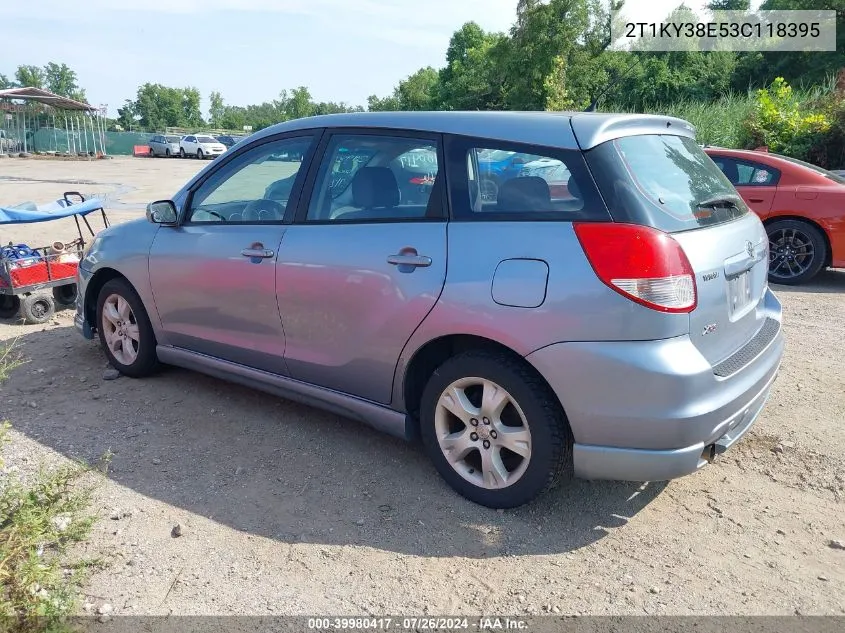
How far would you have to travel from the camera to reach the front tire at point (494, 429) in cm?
292

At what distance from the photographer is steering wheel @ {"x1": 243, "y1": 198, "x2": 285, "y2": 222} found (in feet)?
12.7

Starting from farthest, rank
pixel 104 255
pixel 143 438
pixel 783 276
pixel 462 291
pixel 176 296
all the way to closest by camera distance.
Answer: pixel 783 276
pixel 104 255
pixel 176 296
pixel 143 438
pixel 462 291

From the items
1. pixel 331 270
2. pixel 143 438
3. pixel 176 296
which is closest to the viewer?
pixel 331 270

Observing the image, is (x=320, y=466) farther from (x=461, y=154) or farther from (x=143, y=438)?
(x=461, y=154)

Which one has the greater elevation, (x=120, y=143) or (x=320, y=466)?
(x=120, y=143)

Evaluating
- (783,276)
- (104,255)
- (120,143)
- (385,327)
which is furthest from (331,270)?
(120,143)

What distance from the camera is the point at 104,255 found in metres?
4.80

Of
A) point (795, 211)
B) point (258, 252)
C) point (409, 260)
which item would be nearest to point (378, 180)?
point (409, 260)

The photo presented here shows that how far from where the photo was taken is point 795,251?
797 centimetres

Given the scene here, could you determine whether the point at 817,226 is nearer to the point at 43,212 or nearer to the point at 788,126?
the point at 788,126

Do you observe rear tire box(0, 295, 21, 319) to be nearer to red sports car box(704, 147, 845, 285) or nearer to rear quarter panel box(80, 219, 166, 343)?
rear quarter panel box(80, 219, 166, 343)

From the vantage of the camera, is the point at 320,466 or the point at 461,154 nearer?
the point at 461,154

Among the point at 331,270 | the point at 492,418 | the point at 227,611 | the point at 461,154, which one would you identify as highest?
the point at 461,154

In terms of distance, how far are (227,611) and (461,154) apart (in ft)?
7.25
